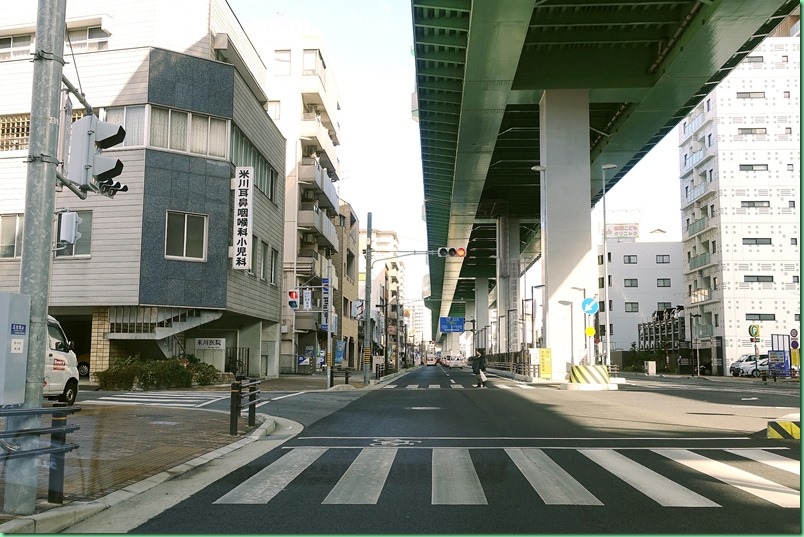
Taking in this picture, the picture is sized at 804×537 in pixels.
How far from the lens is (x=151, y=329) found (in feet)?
87.0

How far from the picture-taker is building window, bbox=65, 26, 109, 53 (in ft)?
105

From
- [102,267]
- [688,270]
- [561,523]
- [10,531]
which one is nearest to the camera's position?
[10,531]

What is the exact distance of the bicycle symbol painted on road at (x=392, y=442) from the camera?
36.5 ft

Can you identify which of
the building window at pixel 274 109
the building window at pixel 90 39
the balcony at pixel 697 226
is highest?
the building window at pixel 274 109

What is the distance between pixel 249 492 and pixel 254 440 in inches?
178

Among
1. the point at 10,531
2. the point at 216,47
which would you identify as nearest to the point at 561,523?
the point at 10,531

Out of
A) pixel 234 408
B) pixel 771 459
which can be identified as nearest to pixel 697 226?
pixel 771 459

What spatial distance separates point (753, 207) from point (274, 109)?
4208 centimetres

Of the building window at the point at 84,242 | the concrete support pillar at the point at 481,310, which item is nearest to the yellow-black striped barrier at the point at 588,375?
the building window at the point at 84,242

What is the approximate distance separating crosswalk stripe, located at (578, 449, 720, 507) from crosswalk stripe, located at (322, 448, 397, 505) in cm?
280

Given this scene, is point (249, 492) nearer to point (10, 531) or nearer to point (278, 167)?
point (10, 531)

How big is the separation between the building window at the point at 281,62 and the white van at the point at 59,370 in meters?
35.2

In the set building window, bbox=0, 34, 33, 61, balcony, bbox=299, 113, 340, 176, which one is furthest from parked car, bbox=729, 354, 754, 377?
building window, bbox=0, 34, 33, 61

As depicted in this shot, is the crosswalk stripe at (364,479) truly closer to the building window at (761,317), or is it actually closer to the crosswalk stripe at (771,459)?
the crosswalk stripe at (771,459)
